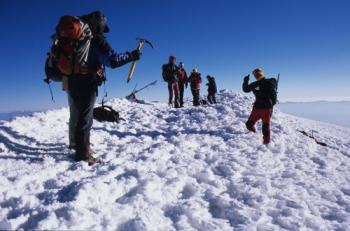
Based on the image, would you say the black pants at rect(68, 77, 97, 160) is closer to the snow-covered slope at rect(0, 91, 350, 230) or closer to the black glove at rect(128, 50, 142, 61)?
the snow-covered slope at rect(0, 91, 350, 230)

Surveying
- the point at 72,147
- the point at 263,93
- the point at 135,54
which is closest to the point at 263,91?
the point at 263,93

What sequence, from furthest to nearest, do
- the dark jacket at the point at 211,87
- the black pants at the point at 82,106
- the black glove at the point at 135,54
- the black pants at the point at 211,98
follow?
1. the black pants at the point at 211,98
2. the dark jacket at the point at 211,87
3. the black glove at the point at 135,54
4. the black pants at the point at 82,106

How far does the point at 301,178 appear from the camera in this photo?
6633 mm

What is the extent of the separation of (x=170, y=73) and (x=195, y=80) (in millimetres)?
2871

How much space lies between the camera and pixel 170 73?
669 inches

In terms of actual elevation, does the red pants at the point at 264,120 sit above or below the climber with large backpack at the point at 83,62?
below

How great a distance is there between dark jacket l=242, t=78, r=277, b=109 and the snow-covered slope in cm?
134

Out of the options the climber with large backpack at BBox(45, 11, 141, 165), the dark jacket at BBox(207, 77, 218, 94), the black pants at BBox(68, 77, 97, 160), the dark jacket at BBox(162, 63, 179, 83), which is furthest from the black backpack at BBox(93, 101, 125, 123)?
the dark jacket at BBox(207, 77, 218, 94)

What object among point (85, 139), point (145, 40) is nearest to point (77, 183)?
point (85, 139)

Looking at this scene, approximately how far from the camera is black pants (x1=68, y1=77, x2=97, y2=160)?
5879mm

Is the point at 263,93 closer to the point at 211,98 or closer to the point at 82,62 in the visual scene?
the point at 82,62

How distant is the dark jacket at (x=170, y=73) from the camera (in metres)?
17.0

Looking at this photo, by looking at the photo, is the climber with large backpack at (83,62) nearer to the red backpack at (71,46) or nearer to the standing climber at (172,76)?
the red backpack at (71,46)

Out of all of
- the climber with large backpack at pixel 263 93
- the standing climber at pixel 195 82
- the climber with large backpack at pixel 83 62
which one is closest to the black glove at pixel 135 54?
the climber with large backpack at pixel 83 62
